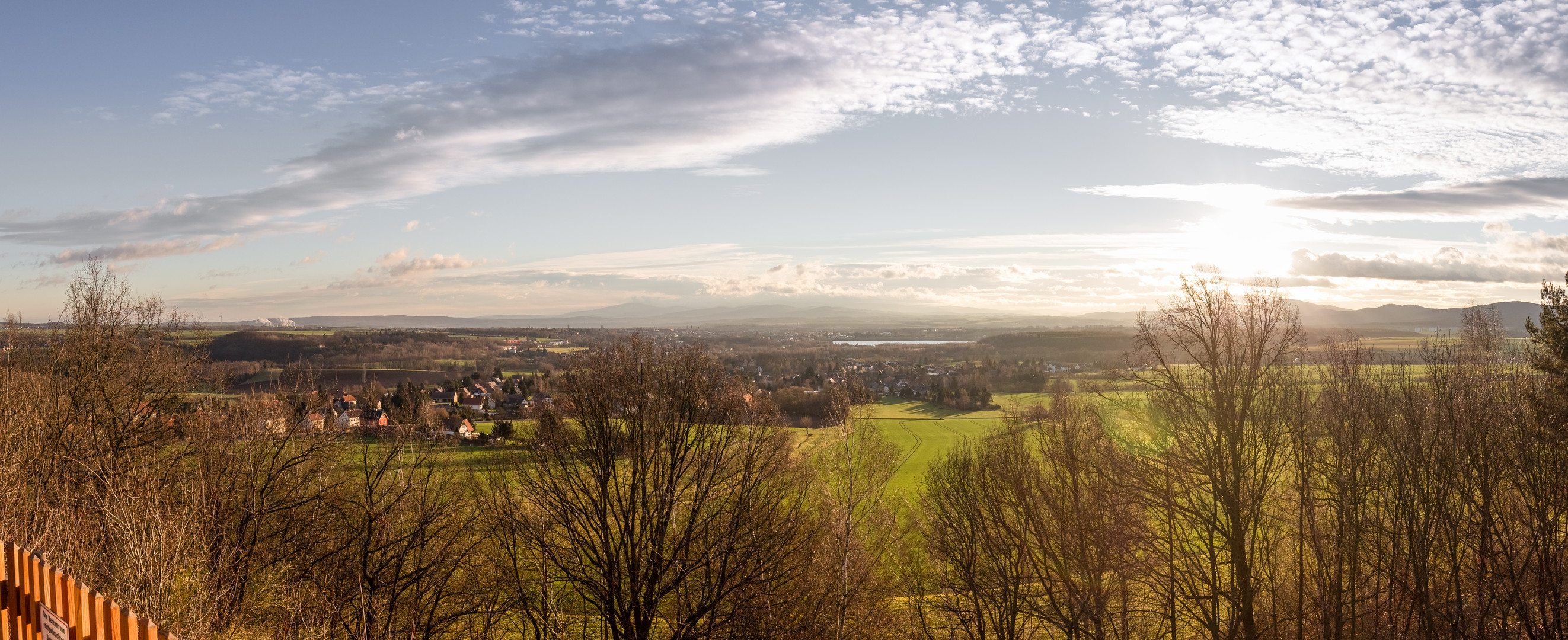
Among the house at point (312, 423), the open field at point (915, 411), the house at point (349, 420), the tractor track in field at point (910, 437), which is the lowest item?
the tractor track in field at point (910, 437)

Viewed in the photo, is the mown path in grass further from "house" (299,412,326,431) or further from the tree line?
"house" (299,412,326,431)

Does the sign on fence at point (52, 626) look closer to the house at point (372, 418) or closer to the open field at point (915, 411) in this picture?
the house at point (372, 418)

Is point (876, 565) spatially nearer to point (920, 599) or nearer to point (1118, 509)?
point (920, 599)

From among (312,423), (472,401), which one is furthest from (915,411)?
(312,423)

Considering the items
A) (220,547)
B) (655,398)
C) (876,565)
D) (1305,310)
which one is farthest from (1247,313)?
(220,547)

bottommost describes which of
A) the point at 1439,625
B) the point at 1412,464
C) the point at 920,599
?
the point at 920,599

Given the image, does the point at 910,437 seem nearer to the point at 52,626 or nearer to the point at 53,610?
the point at 53,610

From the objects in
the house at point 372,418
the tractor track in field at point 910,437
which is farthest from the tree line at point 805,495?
A: the tractor track in field at point 910,437
